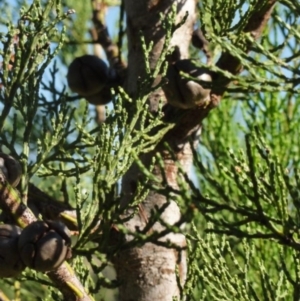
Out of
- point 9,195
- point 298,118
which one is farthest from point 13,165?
point 298,118

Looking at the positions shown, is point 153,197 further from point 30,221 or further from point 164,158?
point 30,221

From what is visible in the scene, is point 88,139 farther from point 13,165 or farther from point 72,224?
point 13,165

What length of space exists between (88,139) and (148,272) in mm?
440

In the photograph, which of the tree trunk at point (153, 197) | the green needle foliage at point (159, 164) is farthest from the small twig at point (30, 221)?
the tree trunk at point (153, 197)

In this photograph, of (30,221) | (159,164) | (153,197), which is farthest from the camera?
(153,197)

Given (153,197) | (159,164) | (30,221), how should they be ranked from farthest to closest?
(153,197)
(30,221)
(159,164)

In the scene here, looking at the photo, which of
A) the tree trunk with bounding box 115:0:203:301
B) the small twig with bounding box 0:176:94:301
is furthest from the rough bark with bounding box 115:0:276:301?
the small twig with bounding box 0:176:94:301

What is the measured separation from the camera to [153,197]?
2547 mm

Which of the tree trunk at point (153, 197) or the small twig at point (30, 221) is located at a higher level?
the tree trunk at point (153, 197)

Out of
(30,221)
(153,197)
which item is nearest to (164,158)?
(153,197)

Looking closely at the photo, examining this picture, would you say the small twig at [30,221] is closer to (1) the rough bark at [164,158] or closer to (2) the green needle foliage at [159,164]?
(2) the green needle foliage at [159,164]

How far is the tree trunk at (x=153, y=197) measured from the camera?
8.19 feet

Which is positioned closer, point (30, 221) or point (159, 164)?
→ point (159, 164)

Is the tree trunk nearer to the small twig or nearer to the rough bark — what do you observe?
the rough bark
